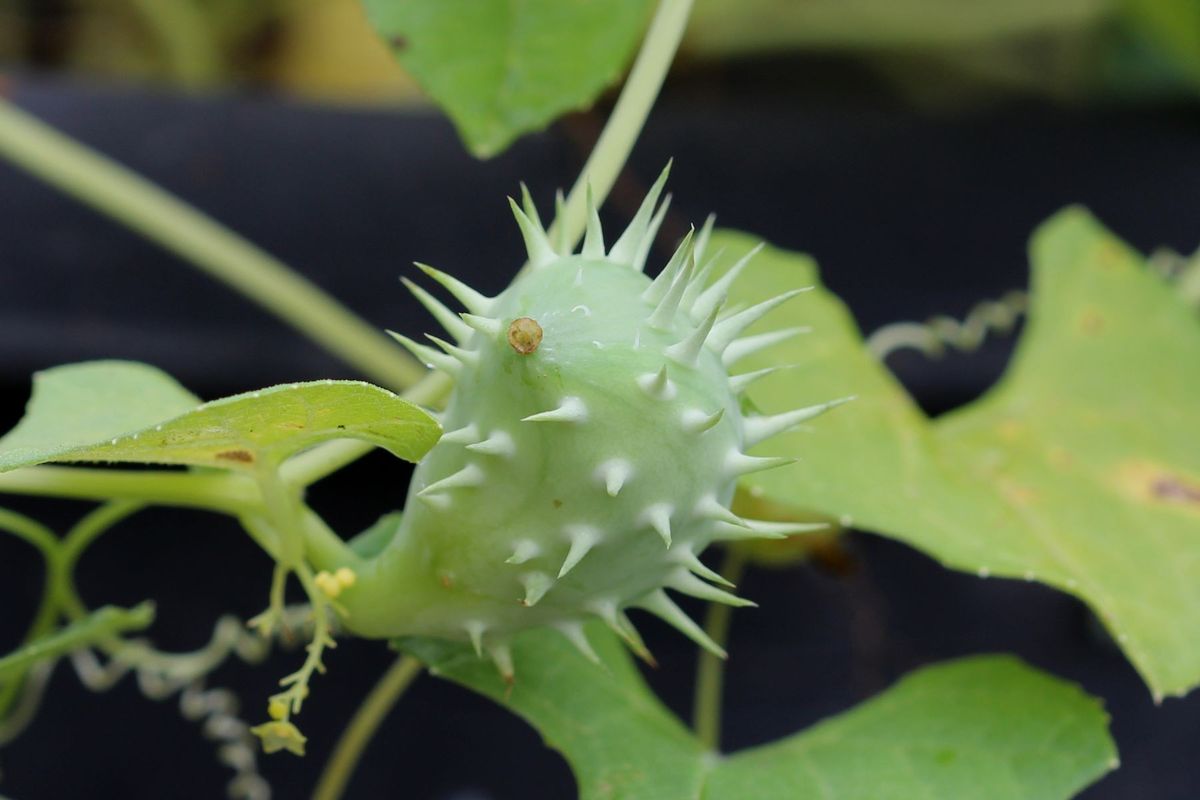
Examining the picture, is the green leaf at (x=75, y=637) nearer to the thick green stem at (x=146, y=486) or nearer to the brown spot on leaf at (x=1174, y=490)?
the thick green stem at (x=146, y=486)

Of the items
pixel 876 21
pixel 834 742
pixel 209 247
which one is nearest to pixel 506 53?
pixel 209 247

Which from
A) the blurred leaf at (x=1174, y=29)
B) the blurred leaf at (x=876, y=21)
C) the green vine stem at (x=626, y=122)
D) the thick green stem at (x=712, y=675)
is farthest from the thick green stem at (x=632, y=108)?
the blurred leaf at (x=1174, y=29)

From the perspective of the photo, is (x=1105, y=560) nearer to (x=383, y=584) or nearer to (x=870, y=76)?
(x=383, y=584)

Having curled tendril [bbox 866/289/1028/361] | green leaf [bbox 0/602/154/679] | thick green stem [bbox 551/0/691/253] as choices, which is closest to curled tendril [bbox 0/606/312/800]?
green leaf [bbox 0/602/154/679]

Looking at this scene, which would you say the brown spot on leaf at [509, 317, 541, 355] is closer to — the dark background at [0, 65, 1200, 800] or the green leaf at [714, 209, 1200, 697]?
the green leaf at [714, 209, 1200, 697]

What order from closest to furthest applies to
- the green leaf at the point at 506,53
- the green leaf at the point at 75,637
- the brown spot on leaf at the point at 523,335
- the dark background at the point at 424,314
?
the brown spot on leaf at the point at 523,335
the green leaf at the point at 75,637
the green leaf at the point at 506,53
the dark background at the point at 424,314

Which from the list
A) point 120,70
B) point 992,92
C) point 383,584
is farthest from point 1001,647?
point 120,70
